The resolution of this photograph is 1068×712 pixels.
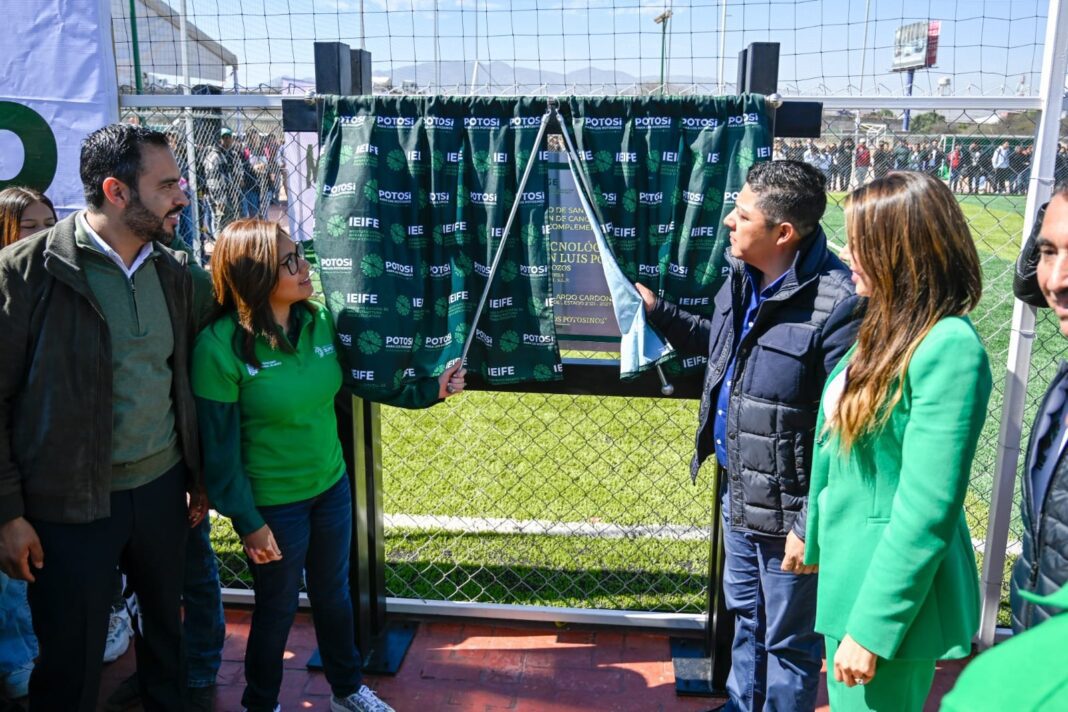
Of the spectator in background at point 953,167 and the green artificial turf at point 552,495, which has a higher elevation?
the spectator in background at point 953,167

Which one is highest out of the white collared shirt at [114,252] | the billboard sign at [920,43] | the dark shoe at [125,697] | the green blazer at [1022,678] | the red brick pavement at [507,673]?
the billboard sign at [920,43]

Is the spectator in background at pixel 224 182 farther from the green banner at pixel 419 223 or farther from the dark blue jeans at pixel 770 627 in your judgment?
the dark blue jeans at pixel 770 627

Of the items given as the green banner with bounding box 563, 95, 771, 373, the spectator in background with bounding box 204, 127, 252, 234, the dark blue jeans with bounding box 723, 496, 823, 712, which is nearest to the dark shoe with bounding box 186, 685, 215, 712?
the dark blue jeans with bounding box 723, 496, 823, 712

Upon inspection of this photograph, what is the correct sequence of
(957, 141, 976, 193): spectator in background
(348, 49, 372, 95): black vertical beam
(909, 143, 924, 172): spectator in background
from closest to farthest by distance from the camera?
(348, 49, 372, 95): black vertical beam → (909, 143, 924, 172): spectator in background → (957, 141, 976, 193): spectator in background

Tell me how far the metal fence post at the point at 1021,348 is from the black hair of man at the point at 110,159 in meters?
3.04

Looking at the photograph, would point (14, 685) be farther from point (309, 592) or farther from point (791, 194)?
point (791, 194)

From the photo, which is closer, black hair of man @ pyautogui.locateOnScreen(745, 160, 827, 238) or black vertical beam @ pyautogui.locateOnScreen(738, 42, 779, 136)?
black hair of man @ pyautogui.locateOnScreen(745, 160, 827, 238)

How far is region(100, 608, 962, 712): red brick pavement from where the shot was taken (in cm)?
355

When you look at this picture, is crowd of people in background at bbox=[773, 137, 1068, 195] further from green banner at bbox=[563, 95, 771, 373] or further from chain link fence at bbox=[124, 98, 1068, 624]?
green banner at bbox=[563, 95, 771, 373]

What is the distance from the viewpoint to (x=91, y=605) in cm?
274

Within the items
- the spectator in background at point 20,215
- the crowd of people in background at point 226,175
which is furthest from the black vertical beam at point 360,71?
the crowd of people in background at point 226,175

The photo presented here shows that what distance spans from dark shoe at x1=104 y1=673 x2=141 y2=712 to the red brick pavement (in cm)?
19

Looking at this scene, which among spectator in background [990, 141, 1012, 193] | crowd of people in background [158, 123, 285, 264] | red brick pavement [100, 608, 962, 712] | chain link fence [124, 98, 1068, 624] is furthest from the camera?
crowd of people in background [158, 123, 285, 264]

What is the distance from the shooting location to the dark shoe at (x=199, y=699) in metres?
3.42
